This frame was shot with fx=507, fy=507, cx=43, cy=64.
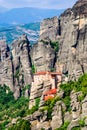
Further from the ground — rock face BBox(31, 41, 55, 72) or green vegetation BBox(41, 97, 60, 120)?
→ rock face BBox(31, 41, 55, 72)

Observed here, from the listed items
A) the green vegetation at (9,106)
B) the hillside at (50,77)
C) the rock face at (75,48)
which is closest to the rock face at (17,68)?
the hillside at (50,77)

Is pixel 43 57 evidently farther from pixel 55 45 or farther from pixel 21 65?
pixel 21 65

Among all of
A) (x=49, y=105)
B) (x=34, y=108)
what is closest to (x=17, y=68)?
(x=34, y=108)

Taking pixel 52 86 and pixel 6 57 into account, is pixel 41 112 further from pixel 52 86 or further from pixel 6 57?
pixel 6 57

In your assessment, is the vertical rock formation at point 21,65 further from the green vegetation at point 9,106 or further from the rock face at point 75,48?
the rock face at point 75,48

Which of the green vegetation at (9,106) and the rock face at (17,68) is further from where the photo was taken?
the rock face at (17,68)

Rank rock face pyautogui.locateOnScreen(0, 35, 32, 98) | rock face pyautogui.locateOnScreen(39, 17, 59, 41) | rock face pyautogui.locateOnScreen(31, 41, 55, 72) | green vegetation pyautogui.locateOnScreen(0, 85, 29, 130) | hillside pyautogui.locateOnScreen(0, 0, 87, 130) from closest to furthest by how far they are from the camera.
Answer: hillside pyautogui.locateOnScreen(0, 0, 87, 130) → green vegetation pyautogui.locateOnScreen(0, 85, 29, 130) → rock face pyautogui.locateOnScreen(31, 41, 55, 72) → rock face pyautogui.locateOnScreen(0, 35, 32, 98) → rock face pyautogui.locateOnScreen(39, 17, 59, 41)

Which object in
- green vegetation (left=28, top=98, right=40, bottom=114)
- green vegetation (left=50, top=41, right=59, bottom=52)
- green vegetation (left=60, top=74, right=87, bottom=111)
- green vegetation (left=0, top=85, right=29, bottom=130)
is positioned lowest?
→ green vegetation (left=0, top=85, right=29, bottom=130)

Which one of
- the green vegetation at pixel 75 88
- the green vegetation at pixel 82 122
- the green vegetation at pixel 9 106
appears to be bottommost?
the green vegetation at pixel 9 106

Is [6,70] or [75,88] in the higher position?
[75,88]

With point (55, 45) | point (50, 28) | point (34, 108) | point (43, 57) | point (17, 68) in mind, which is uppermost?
point (50, 28)

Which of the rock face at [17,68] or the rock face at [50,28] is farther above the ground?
the rock face at [50,28]

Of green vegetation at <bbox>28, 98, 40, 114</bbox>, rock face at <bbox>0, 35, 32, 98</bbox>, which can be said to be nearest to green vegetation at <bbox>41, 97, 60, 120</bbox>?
green vegetation at <bbox>28, 98, 40, 114</bbox>

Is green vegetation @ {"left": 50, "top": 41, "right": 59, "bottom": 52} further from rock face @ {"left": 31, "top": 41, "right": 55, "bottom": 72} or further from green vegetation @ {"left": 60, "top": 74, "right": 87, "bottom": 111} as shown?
green vegetation @ {"left": 60, "top": 74, "right": 87, "bottom": 111}
